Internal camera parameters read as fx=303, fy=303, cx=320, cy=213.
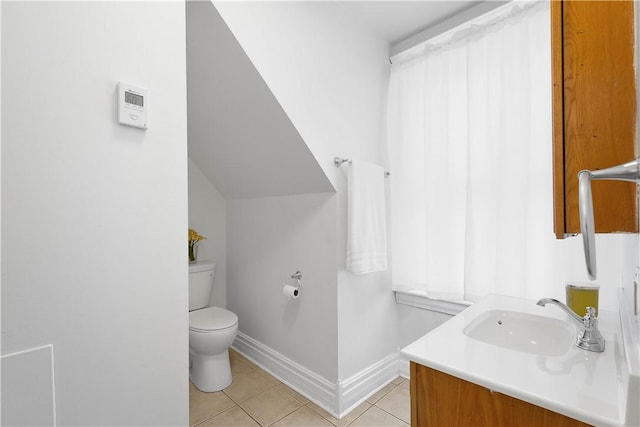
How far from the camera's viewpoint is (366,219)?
1828mm

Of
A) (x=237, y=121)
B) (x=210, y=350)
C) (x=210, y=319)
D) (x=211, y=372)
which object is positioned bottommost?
(x=211, y=372)

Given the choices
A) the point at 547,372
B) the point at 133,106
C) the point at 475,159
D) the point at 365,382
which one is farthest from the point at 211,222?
the point at 547,372

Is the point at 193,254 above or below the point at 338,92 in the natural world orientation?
below

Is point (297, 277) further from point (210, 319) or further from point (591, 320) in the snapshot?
point (591, 320)

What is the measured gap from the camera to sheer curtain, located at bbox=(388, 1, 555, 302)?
5.09 feet

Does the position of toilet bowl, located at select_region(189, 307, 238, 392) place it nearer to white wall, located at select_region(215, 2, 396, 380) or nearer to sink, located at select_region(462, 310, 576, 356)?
white wall, located at select_region(215, 2, 396, 380)

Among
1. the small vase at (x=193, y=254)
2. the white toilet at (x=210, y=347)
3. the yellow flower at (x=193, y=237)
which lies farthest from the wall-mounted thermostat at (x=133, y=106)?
the small vase at (x=193, y=254)

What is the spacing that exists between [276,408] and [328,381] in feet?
1.10

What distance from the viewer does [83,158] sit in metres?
0.80

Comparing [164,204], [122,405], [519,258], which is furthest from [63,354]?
[519,258]

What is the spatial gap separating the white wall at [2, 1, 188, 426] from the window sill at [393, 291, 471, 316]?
5.05 feet

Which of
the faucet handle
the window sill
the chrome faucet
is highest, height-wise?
the faucet handle

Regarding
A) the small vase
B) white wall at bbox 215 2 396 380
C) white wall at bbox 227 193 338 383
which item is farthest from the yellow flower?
white wall at bbox 215 2 396 380

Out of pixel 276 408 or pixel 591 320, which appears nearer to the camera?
pixel 591 320
